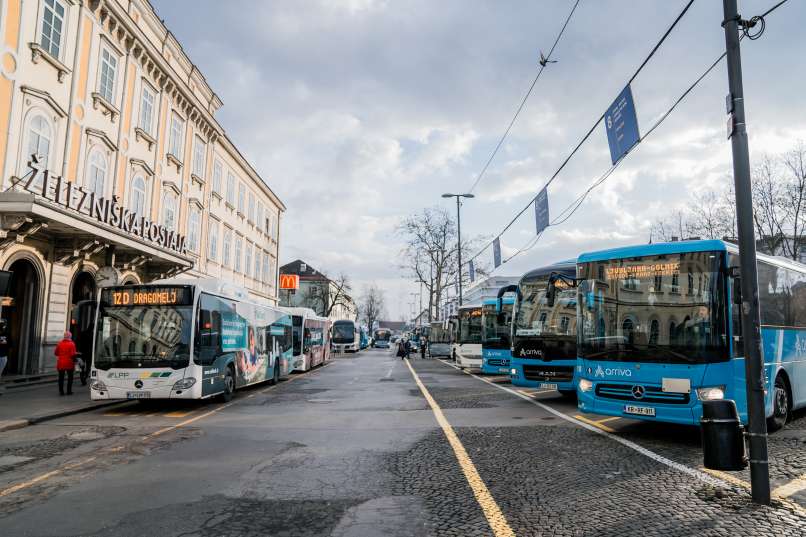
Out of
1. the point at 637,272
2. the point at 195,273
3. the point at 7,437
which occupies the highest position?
the point at 195,273

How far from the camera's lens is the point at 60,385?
49.9ft

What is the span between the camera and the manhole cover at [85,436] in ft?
31.1

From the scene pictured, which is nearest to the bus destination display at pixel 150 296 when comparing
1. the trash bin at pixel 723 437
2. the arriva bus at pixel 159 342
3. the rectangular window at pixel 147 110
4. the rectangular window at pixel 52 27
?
the arriva bus at pixel 159 342

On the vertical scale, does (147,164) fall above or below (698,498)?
above

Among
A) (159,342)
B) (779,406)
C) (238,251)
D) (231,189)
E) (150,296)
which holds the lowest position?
(779,406)

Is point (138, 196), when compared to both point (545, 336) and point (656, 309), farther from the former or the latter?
point (656, 309)

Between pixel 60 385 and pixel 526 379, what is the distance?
1215cm

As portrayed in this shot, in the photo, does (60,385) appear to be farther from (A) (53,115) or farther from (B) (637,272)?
(B) (637,272)

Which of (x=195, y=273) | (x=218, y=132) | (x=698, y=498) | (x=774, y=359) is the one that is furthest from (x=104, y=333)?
(x=218, y=132)

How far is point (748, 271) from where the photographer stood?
5859mm

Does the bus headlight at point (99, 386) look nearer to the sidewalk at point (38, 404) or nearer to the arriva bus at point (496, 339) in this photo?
the sidewalk at point (38, 404)

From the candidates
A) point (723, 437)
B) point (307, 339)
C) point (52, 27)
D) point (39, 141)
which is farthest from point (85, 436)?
point (307, 339)

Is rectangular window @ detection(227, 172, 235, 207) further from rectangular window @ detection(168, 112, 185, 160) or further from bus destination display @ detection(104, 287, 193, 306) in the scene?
bus destination display @ detection(104, 287, 193, 306)

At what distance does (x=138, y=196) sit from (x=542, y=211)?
18.3 m
